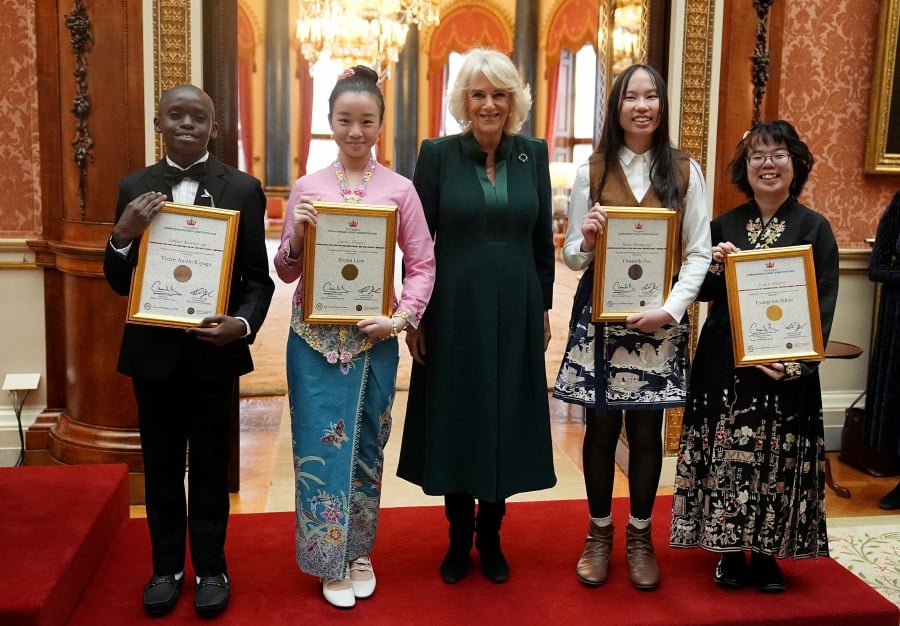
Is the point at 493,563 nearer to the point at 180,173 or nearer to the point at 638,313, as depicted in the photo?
the point at 638,313

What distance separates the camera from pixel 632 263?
2547 mm

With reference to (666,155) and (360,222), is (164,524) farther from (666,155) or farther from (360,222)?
(666,155)

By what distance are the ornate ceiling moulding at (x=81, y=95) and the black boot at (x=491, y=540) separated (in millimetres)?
2097

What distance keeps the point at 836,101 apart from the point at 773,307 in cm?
239

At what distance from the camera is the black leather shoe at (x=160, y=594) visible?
2494 mm

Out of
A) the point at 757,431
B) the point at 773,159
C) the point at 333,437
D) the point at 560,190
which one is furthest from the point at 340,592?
the point at 560,190

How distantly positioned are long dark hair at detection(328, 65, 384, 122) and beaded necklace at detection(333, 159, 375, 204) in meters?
0.14

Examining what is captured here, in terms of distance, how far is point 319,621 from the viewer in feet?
8.23

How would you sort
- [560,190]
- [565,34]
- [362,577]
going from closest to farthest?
[362,577], [560,190], [565,34]

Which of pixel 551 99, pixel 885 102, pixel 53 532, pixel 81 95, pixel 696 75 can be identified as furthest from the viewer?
pixel 551 99
